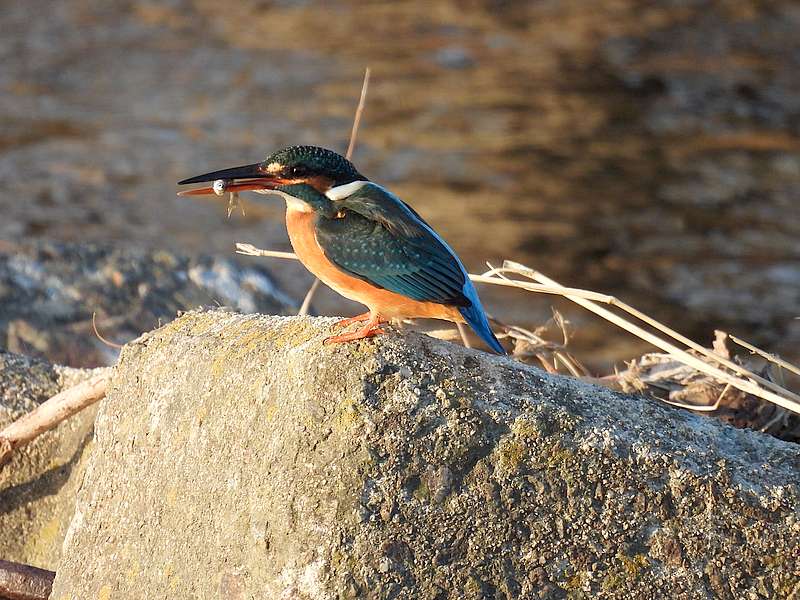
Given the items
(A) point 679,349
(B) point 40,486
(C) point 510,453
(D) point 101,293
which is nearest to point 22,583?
(B) point 40,486

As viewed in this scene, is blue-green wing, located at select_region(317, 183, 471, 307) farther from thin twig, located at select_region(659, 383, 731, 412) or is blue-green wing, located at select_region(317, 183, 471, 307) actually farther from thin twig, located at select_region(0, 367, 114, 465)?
thin twig, located at select_region(0, 367, 114, 465)

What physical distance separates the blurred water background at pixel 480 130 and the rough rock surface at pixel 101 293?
51 cm

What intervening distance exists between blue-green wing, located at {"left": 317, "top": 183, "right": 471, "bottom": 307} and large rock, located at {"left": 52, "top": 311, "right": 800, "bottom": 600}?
0.16 metres

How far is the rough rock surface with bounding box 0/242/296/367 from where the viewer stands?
19.7ft

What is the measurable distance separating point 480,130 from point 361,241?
33.4ft

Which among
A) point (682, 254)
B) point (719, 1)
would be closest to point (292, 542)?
point (682, 254)

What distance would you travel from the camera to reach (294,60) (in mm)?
14680

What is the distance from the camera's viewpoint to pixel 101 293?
21.5ft

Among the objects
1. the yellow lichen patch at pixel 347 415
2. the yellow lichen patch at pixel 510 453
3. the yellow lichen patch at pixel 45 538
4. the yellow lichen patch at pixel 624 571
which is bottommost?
the yellow lichen patch at pixel 45 538

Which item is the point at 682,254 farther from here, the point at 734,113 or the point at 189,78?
the point at 189,78

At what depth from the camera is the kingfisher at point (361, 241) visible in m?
2.89

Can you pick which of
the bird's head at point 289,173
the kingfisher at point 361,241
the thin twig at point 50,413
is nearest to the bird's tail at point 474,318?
the kingfisher at point 361,241

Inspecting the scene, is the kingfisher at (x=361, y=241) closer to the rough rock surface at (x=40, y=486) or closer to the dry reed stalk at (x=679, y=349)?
the dry reed stalk at (x=679, y=349)

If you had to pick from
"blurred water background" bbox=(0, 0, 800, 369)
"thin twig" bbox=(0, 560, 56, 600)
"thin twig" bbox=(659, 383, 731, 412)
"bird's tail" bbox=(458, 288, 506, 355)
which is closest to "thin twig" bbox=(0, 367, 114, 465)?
"thin twig" bbox=(0, 560, 56, 600)
